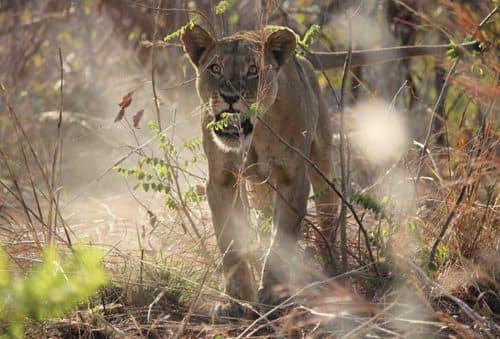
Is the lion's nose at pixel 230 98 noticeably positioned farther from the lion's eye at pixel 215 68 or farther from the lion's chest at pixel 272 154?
the lion's chest at pixel 272 154

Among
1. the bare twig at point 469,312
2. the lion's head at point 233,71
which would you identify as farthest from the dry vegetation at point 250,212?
the lion's head at point 233,71

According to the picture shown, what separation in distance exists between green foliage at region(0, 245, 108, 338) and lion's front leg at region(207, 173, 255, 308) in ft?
2.86

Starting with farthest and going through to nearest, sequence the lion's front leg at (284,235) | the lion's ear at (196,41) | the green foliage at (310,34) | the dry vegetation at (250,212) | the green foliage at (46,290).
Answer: the lion's ear at (196,41), the lion's front leg at (284,235), the green foliage at (310,34), the dry vegetation at (250,212), the green foliage at (46,290)

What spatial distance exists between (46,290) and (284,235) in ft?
4.97

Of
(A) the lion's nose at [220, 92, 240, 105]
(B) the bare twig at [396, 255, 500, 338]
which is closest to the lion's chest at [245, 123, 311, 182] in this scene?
(A) the lion's nose at [220, 92, 240, 105]

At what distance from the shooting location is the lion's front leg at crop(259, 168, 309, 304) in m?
4.41

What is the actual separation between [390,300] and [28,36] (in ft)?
22.9

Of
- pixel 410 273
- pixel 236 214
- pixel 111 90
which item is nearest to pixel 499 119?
pixel 410 273

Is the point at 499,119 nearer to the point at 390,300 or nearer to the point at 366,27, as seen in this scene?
the point at 390,300

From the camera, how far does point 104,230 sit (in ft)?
18.9

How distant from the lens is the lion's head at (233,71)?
14.3 ft

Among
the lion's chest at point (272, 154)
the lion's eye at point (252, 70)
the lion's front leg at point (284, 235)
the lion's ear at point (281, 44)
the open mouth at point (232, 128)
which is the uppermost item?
the lion's ear at point (281, 44)

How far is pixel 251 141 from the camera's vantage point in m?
4.47

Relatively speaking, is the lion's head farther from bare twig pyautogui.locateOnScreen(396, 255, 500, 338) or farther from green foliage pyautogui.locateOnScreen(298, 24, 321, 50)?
bare twig pyautogui.locateOnScreen(396, 255, 500, 338)
